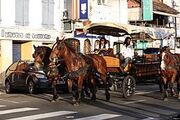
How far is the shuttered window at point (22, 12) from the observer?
2984 cm

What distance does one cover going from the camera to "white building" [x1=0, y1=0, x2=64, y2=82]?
29031mm

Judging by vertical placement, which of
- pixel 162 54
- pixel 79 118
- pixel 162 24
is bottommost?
pixel 79 118

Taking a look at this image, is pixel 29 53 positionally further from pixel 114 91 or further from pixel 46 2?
pixel 114 91

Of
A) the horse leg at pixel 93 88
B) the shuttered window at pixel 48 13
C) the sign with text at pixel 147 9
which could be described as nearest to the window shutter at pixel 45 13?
the shuttered window at pixel 48 13

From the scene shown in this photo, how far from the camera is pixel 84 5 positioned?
112ft

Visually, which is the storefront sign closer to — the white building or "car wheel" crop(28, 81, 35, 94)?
the white building

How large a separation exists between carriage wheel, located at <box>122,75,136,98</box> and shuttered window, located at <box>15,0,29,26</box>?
13.1 metres

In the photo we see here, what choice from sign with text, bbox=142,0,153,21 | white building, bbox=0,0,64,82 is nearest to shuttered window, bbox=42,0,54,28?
white building, bbox=0,0,64,82

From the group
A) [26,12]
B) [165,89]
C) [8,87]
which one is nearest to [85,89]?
[165,89]

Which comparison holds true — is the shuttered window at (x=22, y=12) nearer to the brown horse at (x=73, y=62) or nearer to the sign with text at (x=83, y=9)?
the sign with text at (x=83, y=9)

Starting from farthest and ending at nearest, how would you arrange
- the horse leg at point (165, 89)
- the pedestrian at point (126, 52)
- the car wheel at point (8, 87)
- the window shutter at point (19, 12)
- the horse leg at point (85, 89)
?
1. the window shutter at point (19, 12)
2. the car wheel at point (8, 87)
3. the pedestrian at point (126, 52)
4. the horse leg at point (165, 89)
5. the horse leg at point (85, 89)

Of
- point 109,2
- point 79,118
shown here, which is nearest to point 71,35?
point 109,2

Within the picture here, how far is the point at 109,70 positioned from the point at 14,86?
5.57m

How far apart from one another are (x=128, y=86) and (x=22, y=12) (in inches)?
532
